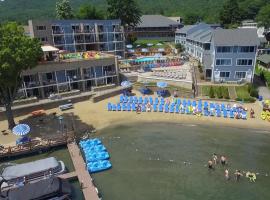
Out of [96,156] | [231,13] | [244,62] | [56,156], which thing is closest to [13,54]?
[56,156]

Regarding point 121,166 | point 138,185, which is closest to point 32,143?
point 121,166

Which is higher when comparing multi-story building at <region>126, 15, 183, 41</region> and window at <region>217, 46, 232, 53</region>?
multi-story building at <region>126, 15, 183, 41</region>

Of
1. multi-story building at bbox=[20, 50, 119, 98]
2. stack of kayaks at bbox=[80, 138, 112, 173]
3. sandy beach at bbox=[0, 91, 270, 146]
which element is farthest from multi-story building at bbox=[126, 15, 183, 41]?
stack of kayaks at bbox=[80, 138, 112, 173]

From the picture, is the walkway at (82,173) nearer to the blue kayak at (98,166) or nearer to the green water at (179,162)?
the blue kayak at (98,166)

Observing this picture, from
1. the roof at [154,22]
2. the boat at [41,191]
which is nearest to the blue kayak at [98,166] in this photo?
the boat at [41,191]

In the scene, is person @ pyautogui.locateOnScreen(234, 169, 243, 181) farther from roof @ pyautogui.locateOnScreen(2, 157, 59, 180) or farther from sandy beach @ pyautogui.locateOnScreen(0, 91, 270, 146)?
roof @ pyautogui.locateOnScreen(2, 157, 59, 180)
